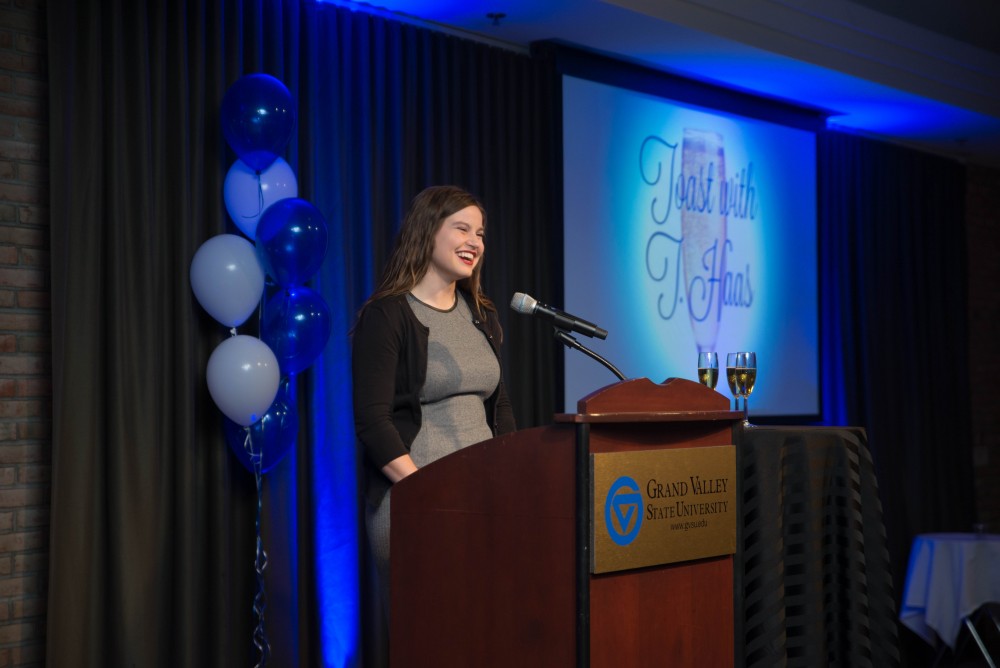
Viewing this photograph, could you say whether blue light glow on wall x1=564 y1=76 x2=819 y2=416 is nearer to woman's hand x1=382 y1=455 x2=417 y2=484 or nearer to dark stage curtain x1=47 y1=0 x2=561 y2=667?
dark stage curtain x1=47 y1=0 x2=561 y2=667

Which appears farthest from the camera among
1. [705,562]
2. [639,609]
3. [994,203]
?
[994,203]

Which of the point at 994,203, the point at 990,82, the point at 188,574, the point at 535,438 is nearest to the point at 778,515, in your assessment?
the point at 535,438

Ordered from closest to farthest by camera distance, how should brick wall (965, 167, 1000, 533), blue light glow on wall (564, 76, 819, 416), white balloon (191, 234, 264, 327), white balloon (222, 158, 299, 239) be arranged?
white balloon (191, 234, 264, 327) < white balloon (222, 158, 299, 239) < blue light glow on wall (564, 76, 819, 416) < brick wall (965, 167, 1000, 533)

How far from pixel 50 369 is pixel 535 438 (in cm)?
208

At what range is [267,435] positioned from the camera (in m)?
3.38

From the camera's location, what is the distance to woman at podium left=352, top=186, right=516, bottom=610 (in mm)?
2350

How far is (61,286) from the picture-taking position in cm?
318

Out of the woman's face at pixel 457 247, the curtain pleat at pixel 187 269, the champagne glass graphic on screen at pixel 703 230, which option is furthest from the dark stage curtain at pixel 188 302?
the champagne glass graphic on screen at pixel 703 230

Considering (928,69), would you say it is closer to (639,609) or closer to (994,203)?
(994,203)

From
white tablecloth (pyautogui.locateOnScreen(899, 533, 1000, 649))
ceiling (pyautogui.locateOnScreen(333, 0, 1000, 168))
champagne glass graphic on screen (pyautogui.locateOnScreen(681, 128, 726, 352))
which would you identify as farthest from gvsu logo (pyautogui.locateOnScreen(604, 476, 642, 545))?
champagne glass graphic on screen (pyautogui.locateOnScreen(681, 128, 726, 352))

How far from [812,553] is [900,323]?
5.02m

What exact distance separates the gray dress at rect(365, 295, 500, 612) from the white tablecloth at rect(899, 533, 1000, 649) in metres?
3.18

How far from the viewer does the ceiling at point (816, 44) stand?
14.7 ft

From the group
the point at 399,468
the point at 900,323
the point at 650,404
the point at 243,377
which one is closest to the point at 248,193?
the point at 243,377
